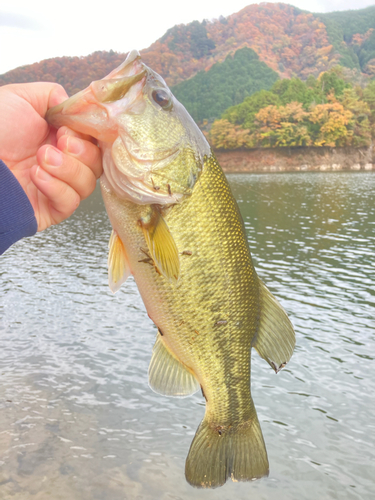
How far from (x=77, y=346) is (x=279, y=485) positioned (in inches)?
288

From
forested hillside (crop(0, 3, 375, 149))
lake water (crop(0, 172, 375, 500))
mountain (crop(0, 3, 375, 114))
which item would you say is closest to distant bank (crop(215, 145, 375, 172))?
forested hillside (crop(0, 3, 375, 149))

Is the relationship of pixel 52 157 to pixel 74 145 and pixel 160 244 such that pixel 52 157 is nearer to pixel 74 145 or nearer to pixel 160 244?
pixel 74 145

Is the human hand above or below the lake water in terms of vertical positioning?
above

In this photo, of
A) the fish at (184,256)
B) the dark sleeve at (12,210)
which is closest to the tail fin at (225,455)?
the fish at (184,256)

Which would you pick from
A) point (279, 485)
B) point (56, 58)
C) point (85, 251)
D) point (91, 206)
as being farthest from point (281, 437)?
point (56, 58)

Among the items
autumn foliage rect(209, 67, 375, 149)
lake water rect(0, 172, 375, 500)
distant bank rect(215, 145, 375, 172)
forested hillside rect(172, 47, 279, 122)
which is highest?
forested hillside rect(172, 47, 279, 122)

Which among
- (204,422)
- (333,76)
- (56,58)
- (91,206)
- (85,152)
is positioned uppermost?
(56,58)

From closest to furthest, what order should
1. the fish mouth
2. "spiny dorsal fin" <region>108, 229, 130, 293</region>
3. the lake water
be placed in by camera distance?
the fish mouth, "spiny dorsal fin" <region>108, 229, 130, 293</region>, the lake water

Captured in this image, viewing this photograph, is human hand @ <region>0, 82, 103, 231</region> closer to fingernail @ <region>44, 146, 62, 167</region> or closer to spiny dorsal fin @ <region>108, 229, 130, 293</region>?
fingernail @ <region>44, 146, 62, 167</region>

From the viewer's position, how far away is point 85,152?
2637mm

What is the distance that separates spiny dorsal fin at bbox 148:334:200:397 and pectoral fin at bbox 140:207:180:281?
62 centimetres

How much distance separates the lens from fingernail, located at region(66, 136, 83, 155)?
8.35ft

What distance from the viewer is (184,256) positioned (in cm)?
261

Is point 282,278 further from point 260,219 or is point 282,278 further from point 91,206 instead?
point 91,206
